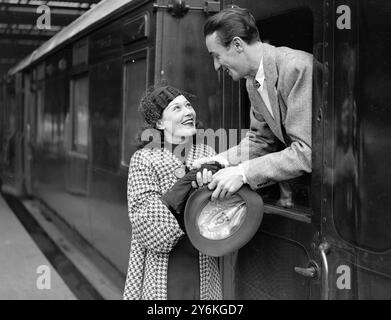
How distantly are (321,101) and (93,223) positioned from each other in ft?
12.3

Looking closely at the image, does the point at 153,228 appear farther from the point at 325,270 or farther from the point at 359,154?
the point at 359,154

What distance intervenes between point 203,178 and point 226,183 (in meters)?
0.10

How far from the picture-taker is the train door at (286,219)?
209 cm

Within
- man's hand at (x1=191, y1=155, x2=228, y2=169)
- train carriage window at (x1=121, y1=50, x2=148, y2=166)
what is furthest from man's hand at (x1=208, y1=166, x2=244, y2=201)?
train carriage window at (x1=121, y1=50, x2=148, y2=166)

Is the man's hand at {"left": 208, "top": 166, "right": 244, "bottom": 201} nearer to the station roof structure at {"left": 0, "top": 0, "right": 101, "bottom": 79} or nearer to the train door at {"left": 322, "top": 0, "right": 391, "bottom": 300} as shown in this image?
the train door at {"left": 322, "top": 0, "right": 391, "bottom": 300}

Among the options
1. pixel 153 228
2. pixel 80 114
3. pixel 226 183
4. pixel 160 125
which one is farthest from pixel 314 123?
pixel 80 114

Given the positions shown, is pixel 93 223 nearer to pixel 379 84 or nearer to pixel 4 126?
pixel 379 84

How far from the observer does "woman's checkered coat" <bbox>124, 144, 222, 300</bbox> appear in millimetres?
2205

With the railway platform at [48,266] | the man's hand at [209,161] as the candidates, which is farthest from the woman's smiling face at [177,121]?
the railway platform at [48,266]

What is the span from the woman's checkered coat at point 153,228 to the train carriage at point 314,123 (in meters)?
0.41

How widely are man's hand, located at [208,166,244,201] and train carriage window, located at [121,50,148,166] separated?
1.80m

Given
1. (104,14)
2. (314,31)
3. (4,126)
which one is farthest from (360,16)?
(4,126)

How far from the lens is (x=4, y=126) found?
12750 millimetres

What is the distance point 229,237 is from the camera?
2.08 m
